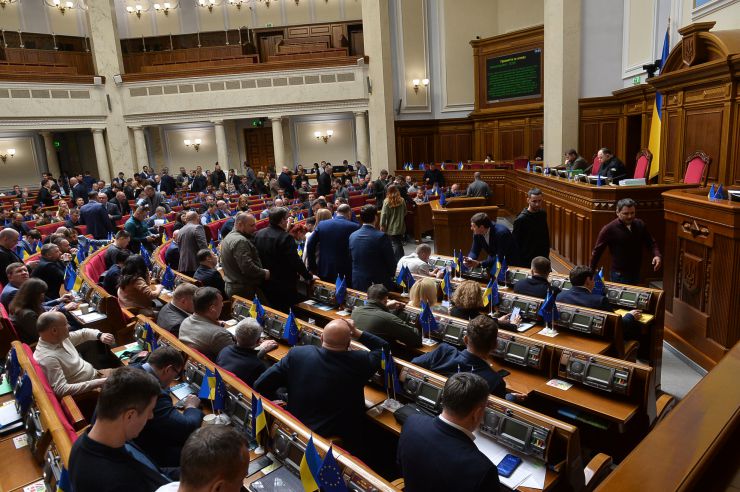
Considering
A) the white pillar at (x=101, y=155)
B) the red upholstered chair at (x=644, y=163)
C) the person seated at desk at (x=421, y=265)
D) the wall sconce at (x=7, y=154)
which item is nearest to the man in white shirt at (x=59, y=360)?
the person seated at desk at (x=421, y=265)

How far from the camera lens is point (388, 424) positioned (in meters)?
2.92

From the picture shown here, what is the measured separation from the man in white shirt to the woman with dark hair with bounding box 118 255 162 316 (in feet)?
5.68

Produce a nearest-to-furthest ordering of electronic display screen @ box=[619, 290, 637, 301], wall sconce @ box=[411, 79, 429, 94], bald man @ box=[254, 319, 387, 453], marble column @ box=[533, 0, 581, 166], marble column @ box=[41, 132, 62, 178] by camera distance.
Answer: bald man @ box=[254, 319, 387, 453] < electronic display screen @ box=[619, 290, 637, 301] < marble column @ box=[533, 0, 581, 166] < wall sconce @ box=[411, 79, 429, 94] < marble column @ box=[41, 132, 62, 178]

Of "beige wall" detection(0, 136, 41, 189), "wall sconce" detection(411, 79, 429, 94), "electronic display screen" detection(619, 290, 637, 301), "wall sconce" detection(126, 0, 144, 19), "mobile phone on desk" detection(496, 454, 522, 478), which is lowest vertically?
"mobile phone on desk" detection(496, 454, 522, 478)

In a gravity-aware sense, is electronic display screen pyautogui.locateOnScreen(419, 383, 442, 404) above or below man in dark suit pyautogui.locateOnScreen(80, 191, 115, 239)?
below

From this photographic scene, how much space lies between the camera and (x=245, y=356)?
3.34 meters

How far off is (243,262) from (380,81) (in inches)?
509

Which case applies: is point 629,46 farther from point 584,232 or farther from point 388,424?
point 388,424

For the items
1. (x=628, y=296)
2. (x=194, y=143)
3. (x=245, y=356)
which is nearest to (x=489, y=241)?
(x=628, y=296)

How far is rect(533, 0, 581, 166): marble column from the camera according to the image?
11508 millimetres

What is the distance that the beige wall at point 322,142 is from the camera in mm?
19922

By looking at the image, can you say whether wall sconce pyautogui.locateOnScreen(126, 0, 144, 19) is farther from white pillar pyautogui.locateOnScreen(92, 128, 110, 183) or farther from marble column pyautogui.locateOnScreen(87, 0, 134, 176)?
white pillar pyautogui.locateOnScreen(92, 128, 110, 183)

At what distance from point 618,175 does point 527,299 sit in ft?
14.8

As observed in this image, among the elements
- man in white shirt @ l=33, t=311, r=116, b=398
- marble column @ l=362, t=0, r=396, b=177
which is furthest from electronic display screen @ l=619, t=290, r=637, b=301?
marble column @ l=362, t=0, r=396, b=177
